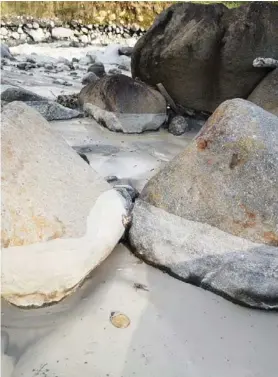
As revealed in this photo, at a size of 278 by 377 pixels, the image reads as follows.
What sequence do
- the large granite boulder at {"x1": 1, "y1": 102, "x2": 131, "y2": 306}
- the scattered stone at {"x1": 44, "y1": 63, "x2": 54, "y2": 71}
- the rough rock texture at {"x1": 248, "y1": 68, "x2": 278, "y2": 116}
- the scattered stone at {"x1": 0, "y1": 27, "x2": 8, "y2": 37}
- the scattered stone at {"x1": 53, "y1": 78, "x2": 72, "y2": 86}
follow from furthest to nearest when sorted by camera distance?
the scattered stone at {"x1": 0, "y1": 27, "x2": 8, "y2": 37} → the scattered stone at {"x1": 44, "y1": 63, "x2": 54, "y2": 71} → the scattered stone at {"x1": 53, "y1": 78, "x2": 72, "y2": 86} → the rough rock texture at {"x1": 248, "y1": 68, "x2": 278, "y2": 116} → the large granite boulder at {"x1": 1, "y1": 102, "x2": 131, "y2": 306}

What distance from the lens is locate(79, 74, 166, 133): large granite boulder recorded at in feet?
12.7

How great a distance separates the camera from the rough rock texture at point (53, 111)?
13.1 ft

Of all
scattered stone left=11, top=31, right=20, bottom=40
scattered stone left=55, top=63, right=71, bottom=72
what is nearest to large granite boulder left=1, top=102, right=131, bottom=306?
scattered stone left=55, top=63, right=71, bottom=72

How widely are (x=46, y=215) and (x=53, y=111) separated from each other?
2.34 metres

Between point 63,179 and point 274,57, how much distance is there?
267 cm

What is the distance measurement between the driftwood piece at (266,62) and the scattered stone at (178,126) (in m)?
0.77

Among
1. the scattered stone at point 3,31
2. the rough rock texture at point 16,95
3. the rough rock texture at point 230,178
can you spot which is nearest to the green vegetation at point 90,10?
the scattered stone at point 3,31

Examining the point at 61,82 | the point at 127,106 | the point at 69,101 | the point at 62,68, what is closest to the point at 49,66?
the point at 62,68

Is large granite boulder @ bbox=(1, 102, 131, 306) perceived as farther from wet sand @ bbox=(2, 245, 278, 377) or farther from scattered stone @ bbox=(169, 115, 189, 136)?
scattered stone @ bbox=(169, 115, 189, 136)

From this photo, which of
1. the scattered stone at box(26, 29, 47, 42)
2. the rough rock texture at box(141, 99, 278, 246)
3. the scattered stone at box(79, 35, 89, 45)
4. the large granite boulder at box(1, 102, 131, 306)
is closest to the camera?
the large granite boulder at box(1, 102, 131, 306)

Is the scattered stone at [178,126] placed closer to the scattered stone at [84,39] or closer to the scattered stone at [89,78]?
the scattered stone at [89,78]

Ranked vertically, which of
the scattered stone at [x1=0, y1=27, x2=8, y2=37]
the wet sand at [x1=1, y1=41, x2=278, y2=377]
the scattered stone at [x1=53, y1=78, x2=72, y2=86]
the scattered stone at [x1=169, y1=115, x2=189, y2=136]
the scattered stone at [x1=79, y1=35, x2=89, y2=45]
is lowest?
the scattered stone at [x1=79, y1=35, x2=89, y2=45]

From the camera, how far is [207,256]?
2.01 m

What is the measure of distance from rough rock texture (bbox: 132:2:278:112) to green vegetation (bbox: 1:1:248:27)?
8.26 m
